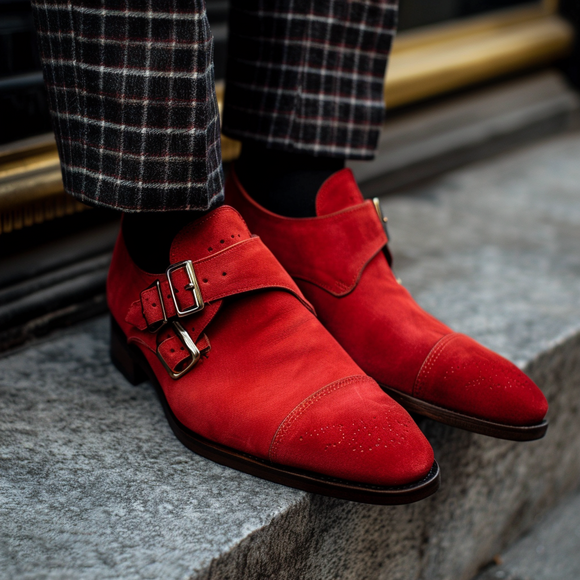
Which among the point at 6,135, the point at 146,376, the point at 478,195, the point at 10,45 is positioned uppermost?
the point at 10,45

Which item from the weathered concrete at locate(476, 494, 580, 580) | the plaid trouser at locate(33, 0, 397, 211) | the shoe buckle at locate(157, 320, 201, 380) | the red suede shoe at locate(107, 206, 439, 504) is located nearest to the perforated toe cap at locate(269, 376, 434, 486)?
the red suede shoe at locate(107, 206, 439, 504)

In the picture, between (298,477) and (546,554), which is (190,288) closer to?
(298,477)

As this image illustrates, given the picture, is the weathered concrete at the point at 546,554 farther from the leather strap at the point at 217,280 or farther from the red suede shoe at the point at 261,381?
the leather strap at the point at 217,280

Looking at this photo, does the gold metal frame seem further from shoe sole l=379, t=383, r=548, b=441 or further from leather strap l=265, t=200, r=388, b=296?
shoe sole l=379, t=383, r=548, b=441

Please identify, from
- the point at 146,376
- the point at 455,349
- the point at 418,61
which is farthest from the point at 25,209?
the point at 418,61

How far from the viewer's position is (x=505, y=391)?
661 mm

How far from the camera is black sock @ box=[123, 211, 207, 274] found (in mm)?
662

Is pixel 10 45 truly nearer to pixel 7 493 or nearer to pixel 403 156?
pixel 7 493

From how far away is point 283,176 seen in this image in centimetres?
79

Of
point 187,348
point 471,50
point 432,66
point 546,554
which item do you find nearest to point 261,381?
point 187,348

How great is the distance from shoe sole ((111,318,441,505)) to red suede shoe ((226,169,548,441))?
0.09 m

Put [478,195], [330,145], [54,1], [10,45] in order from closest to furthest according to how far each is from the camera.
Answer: [54,1] < [330,145] < [10,45] < [478,195]

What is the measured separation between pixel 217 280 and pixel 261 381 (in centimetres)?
10

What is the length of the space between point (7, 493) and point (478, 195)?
120 cm
